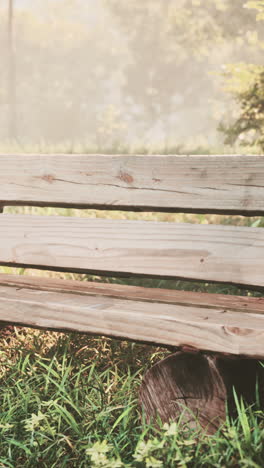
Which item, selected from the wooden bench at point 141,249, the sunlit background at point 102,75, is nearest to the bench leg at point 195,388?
the wooden bench at point 141,249

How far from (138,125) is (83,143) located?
85.8 ft

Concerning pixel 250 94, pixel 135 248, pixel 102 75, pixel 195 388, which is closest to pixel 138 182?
pixel 135 248

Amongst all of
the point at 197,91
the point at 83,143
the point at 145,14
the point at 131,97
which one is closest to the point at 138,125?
the point at 131,97

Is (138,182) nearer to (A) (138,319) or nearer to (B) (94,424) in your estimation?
(A) (138,319)

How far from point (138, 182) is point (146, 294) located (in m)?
0.51

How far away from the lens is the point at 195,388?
165cm

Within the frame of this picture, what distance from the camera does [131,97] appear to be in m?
33.4

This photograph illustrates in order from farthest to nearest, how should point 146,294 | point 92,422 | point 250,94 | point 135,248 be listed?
point 250,94 → point 135,248 → point 146,294 → point 92,422

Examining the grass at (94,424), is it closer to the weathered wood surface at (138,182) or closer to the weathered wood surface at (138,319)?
the weathered wood surface at (138,319)

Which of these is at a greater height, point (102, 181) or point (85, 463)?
point (102, 181)

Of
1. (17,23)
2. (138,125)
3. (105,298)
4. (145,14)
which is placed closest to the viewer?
(105,298)

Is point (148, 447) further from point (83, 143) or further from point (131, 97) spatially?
point (131, 97)

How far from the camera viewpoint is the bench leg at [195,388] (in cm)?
162

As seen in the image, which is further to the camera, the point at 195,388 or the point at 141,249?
the point at 141,249
